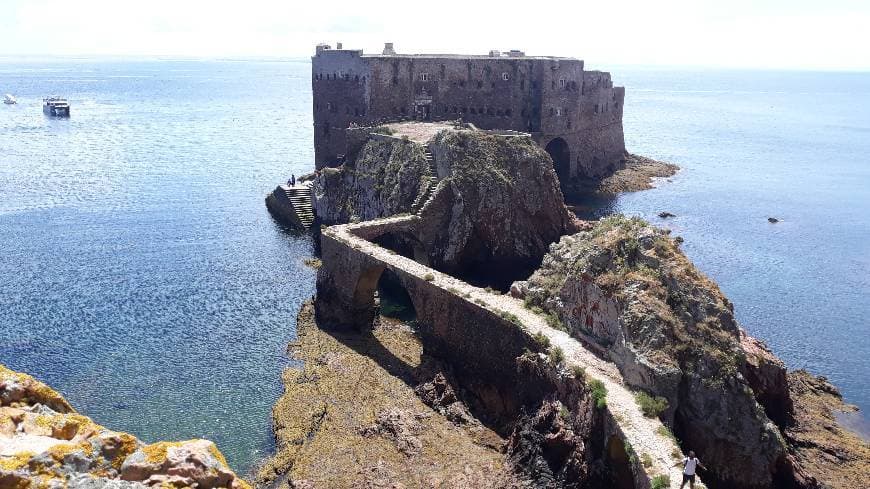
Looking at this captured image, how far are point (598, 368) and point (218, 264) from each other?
3455cm

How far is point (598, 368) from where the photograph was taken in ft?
90.1

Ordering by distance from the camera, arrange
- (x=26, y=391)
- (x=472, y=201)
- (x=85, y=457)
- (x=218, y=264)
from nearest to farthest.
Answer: (x=85, y=457)
(x=26, y=391)
(x=472, y=201)
(x=218, y=264)

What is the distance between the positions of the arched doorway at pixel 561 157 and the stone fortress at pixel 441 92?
299 cm

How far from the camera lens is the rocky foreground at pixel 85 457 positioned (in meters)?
8.26

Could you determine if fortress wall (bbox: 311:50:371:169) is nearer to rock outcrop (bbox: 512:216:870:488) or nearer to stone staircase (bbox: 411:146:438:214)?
stone staircase (bbox: 411:146:438:214)

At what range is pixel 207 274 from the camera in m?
50.6

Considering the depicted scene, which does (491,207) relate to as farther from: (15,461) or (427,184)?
(15,461)

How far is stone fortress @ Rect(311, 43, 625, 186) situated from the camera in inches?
2643

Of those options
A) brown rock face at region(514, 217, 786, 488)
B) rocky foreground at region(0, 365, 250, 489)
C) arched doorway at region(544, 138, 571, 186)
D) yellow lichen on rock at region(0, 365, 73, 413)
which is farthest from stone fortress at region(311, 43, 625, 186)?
rocky foreground at region(0, 365, 250, 489)

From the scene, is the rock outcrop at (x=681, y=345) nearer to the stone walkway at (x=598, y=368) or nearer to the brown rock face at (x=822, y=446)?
the brown rock face at (x=822, y=446)

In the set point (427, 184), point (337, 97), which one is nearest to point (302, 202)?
point (337, 97)

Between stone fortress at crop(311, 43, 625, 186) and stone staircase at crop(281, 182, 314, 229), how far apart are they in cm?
511

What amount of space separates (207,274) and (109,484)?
145 ft

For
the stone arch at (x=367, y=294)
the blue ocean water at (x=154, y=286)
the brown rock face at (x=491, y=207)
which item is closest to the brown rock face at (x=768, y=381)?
the stone arch at (x=367, y=294)
